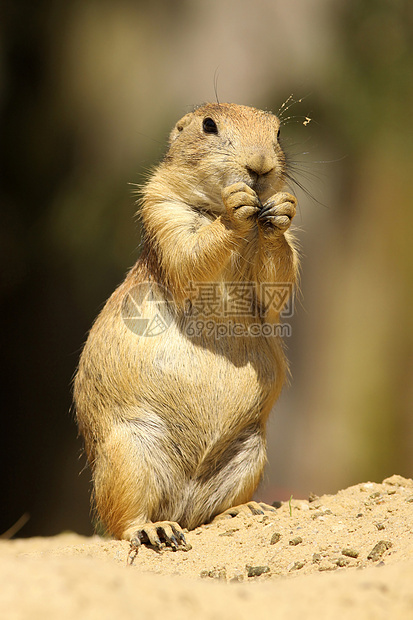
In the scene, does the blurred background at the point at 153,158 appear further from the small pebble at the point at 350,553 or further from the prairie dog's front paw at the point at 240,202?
the small pebble at the point at 350,553

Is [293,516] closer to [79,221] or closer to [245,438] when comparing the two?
[245,438]

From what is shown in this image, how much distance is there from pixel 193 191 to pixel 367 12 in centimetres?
662

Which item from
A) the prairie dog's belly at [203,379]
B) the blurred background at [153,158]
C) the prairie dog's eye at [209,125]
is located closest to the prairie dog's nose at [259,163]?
the prairie dog's eye at [209,125]

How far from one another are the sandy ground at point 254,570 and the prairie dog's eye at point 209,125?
108 inches

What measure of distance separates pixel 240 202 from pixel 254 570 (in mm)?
2222

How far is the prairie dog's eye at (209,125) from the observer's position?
5168 mm

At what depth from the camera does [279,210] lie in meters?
4.70

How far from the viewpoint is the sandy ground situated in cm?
223

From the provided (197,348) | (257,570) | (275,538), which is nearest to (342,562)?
(257,570)

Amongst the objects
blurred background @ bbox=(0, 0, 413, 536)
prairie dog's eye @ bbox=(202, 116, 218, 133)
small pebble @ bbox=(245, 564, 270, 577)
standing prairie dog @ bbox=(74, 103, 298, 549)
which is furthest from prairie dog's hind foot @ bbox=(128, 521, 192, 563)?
blurred background @ bbox=(0, 0, 413, 536)

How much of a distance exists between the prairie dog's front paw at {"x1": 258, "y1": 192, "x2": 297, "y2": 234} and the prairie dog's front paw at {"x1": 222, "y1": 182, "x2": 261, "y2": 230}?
0.11 m

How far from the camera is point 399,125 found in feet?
34.2

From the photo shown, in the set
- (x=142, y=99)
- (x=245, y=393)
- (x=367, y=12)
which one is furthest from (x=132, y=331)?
(x=367, y=12)

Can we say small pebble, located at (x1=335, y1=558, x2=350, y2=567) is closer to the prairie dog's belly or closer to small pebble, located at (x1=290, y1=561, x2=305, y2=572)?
small pebble, located at (x1=290, y1=561, x2=305, y2=572)
